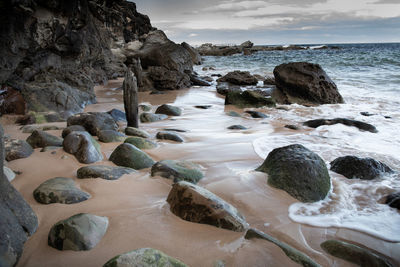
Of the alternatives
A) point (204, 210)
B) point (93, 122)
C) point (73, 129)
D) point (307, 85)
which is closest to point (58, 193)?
point (204, 210)

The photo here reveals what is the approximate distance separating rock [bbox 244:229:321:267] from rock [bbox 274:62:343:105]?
789cm

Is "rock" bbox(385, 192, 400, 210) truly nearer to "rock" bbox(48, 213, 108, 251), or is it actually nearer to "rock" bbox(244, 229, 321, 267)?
"rock" bbox(244, 229, 321, 267)

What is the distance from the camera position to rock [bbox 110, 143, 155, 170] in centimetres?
307

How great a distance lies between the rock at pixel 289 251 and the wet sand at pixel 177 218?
0.04 metres

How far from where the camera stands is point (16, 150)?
308 centimetres

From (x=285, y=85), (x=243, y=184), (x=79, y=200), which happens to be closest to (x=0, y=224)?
(x=79, y=200)

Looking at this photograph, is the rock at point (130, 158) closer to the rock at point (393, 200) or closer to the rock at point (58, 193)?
the rock at point (58, 193)

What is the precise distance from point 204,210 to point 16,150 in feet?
7.65

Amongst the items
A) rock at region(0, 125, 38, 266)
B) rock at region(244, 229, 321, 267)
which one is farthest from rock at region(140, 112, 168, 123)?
rock at region(244, 229, 321, 267)

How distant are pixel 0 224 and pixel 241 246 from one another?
4.53 ft

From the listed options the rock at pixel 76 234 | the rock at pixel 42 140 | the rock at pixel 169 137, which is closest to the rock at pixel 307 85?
the rock at pixel 169 137

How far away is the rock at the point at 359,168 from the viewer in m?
3.05

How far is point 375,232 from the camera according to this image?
82.7 inches

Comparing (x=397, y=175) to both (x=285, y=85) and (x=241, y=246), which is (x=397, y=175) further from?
(x=285, y=85)
